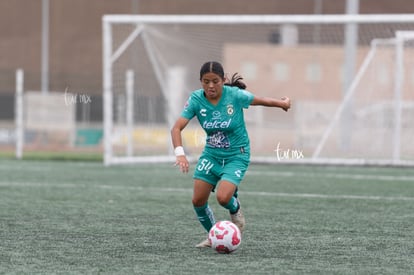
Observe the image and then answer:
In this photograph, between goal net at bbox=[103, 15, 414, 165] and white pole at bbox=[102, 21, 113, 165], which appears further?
goal net at bbox=[103, 15, 414, 165]

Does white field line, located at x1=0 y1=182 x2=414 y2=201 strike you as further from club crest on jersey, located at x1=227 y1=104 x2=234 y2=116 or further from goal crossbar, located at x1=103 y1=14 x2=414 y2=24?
goal crossbar, located at x1=103 y1=14 x2=414 y2=24

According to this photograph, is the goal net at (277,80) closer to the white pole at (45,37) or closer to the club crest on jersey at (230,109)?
the club crest on jersey at (230,109)

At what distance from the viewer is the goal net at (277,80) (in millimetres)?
19766

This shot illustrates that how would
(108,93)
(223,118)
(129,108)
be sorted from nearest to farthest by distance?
(223,118) → (108,93) → (129,108)

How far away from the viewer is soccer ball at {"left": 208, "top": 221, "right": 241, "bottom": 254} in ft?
25.6

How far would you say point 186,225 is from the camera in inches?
392

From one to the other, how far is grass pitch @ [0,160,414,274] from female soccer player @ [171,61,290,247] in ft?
1.75

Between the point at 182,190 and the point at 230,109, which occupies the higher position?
the point at 230,109

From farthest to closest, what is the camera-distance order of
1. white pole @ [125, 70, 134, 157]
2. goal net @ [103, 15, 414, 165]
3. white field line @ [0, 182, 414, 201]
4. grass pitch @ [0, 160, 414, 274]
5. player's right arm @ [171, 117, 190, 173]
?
white pole @ [125, 70, 134, 157], goal net @ [103, 15, 414, 165], white field line @ [0, 182, 414, 201], player's right arm @ [171, 117, 190, 173], grass pitch @ [0, 160, 414, 274]

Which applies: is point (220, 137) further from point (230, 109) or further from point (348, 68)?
point (348, 68)

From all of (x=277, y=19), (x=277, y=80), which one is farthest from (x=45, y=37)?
(x=277, y=19)

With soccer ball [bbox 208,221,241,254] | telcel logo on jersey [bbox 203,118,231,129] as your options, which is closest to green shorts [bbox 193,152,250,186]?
telcel logo on jersey [bbox 203,118,231,129]

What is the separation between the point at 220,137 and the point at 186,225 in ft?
5.96

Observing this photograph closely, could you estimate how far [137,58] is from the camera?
21047 millimetres
